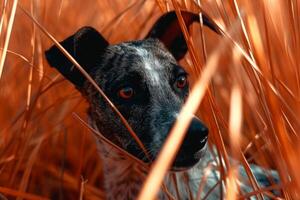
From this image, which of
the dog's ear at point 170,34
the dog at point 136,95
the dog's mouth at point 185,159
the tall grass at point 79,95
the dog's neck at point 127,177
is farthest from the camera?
the dog's ear at point 170,34

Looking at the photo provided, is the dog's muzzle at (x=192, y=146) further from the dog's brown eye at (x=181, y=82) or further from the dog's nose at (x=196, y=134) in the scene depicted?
the dog's brown eye at (x=181, y=82)

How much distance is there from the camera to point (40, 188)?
436 cm

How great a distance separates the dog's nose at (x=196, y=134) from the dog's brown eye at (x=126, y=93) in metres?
0.49

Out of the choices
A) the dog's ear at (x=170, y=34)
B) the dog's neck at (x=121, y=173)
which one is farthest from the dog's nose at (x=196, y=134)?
the dog's ear at (x=170, y=34)

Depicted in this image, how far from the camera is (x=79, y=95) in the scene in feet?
13.6

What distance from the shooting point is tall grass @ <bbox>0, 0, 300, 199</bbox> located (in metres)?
2.61

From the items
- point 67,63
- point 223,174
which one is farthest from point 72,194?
point 223,174

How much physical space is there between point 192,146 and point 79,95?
1.55m

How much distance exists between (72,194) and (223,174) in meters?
1.80

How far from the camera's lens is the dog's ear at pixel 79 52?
10.7ft

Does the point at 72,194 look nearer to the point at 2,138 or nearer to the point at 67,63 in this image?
the point at 2,138

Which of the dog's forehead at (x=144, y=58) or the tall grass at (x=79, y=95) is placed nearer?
the tall grass at (x=79, y=95)

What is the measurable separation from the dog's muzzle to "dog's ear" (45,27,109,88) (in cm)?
88

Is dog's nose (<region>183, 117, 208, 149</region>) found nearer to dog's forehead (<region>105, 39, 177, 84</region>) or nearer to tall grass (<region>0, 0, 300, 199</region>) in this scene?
tall grass (<region>0, 0, 300, 199</region>)
